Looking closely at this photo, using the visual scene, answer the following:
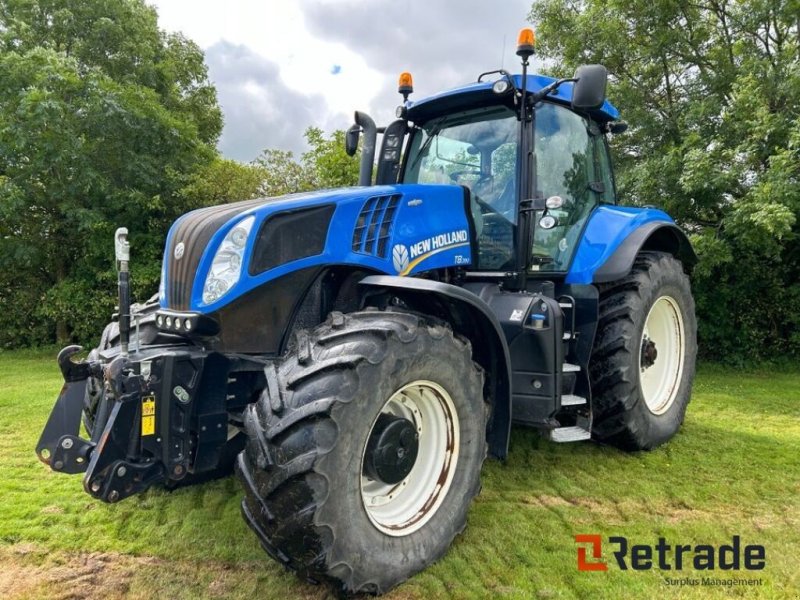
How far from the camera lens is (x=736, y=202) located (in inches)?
269

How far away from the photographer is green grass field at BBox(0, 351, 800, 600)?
8.25 feet

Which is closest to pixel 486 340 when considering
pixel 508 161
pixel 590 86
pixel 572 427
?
pixel 572 427

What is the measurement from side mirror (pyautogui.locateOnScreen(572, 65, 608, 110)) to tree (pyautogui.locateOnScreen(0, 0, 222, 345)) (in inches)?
338

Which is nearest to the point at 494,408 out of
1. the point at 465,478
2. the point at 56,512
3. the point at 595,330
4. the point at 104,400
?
the point at 465,478

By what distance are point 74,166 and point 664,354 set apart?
30.9ft

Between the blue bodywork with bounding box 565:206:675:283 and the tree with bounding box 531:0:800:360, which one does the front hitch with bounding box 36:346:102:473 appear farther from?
the tree with bounding box 531:0:800:360

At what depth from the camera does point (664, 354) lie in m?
4.68

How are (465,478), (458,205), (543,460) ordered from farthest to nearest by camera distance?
(543,460)
(458,205)
(465,478)

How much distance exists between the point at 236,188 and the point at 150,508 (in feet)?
26.9

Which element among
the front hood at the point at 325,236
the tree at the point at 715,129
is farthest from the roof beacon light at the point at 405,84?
the tree at the point at 715,129

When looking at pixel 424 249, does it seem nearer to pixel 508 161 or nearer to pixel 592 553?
pixel 508 161

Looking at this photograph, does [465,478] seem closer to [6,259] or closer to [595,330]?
[595,330]

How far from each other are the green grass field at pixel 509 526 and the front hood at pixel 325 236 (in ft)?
3.89

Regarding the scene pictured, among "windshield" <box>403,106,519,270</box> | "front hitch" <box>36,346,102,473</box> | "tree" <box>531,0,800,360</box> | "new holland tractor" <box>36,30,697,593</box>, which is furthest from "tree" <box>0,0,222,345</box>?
"front hitch" <box>36,346,102,473</box>
